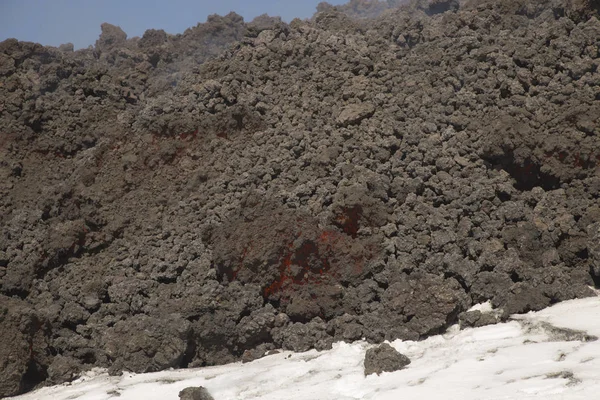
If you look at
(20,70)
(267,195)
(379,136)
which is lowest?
(267,195)

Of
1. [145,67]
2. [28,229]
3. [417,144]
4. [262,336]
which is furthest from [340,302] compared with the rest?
[145,67]

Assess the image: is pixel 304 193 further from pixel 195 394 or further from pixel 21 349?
pixel 21 349

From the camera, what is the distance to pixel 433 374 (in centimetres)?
476

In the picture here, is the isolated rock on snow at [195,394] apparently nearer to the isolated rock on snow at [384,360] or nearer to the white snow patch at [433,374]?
the white snow patch at [433,374]

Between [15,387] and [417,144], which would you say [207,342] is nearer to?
[15,387]

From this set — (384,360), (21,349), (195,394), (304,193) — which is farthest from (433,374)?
(21,349)

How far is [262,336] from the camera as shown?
6488 millimetres

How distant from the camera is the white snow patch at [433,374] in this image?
165 inches

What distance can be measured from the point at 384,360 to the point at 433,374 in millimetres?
473

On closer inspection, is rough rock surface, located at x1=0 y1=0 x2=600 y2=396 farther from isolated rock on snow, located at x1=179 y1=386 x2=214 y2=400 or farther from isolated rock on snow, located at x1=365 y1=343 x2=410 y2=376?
isolated rock on snow, located at x1=179 y1=386 x2=214 y2=400

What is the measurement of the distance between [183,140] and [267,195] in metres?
2.03

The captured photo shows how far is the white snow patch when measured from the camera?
165 inches

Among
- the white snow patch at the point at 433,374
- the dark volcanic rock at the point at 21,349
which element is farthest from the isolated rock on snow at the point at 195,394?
the dark volcanic rock at the point at 21,349

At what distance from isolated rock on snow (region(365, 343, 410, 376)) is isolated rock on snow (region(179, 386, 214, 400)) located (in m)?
1.33
